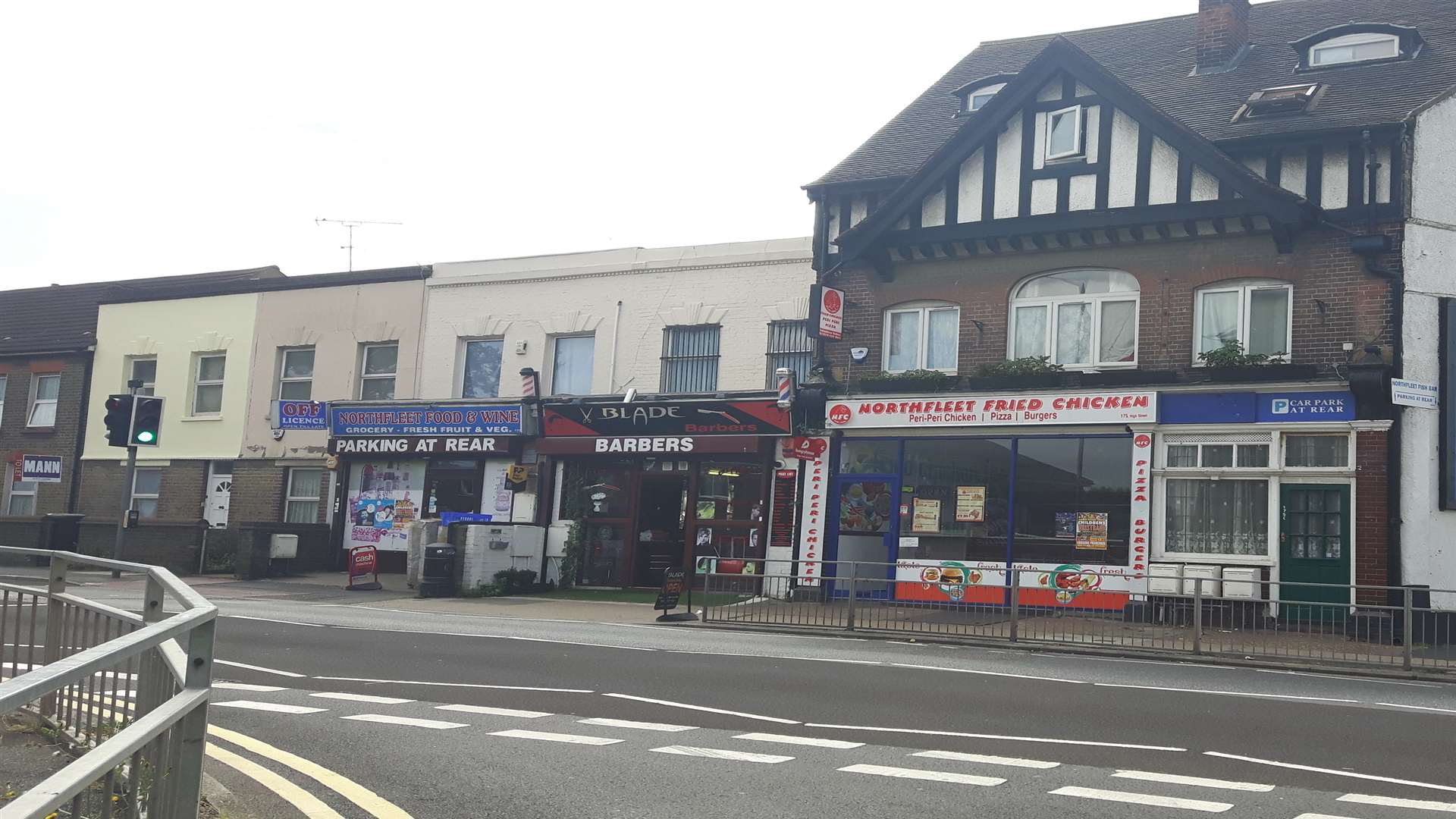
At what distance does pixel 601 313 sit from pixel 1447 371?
51.0ft

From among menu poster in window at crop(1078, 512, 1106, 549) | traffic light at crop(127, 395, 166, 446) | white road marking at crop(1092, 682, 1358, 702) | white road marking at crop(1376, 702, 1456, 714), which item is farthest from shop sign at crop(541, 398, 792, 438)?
white road marking at crop(1376, 702, 1456, 714)

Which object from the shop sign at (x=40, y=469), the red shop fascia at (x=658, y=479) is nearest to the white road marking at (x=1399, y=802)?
the red shop fascia at (x=658, y=479)

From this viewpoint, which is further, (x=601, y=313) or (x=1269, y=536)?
(x=601, y=313)

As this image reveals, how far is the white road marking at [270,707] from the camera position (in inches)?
401

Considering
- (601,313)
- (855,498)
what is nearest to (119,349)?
(601,313)

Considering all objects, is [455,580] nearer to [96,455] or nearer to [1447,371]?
[96,455]

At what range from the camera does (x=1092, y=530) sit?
22.1 m

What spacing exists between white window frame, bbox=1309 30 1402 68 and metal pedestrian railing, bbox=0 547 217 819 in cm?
2107

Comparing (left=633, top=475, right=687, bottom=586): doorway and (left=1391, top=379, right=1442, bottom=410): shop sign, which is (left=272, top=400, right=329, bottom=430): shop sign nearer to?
(left=633, top=475, right=687, bottom=586): doorway

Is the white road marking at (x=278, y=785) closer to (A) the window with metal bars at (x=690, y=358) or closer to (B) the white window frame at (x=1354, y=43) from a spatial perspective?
(A) the window with metal bars at (x=690, y=358)

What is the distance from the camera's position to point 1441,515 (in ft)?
63.6

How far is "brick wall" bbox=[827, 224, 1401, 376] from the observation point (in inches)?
787

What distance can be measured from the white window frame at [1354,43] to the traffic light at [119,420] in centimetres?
2075

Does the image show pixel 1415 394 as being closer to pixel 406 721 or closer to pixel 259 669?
pixel 406 721
